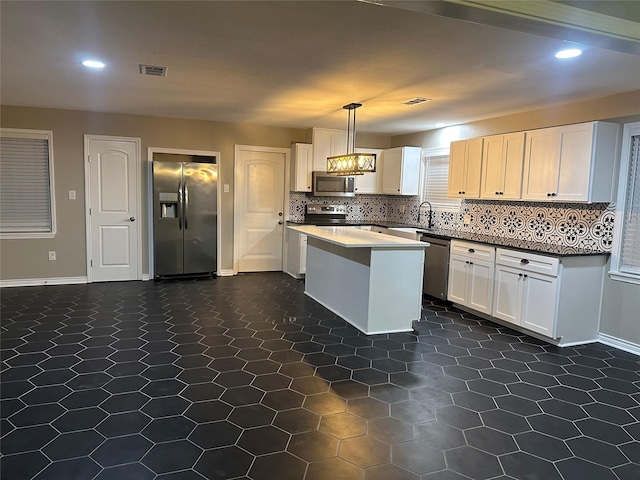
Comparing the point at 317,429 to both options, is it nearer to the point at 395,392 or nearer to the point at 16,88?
the point at 395,392

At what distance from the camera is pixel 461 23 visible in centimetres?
242

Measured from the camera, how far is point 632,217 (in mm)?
3916

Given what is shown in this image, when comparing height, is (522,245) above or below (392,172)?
below

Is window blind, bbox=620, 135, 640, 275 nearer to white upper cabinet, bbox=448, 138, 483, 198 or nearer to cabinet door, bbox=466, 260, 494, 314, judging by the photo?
cabinet door, bbox=466, 260, 494, 314

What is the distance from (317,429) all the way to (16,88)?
4.60 meters

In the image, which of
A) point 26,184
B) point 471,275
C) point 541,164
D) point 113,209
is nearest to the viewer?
point 541,164

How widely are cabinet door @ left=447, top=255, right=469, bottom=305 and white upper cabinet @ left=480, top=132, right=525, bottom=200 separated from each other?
834 mm

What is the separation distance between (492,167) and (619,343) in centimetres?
220

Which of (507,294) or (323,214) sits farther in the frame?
(323,214)

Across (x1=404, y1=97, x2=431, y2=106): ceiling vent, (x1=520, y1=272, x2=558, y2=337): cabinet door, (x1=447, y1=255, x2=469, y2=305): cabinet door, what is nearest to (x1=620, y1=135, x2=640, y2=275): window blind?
(x1=520, y1=272, x2=558, y2=337): cabinet door

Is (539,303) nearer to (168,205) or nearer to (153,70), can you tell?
(153,70)

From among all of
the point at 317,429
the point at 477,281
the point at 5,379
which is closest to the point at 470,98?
the point at 477,281

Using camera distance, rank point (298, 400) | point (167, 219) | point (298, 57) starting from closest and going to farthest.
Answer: point (298, 400) < point (298, 57) < point (167, 219)

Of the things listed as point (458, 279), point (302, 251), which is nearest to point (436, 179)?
point (458, 279)
